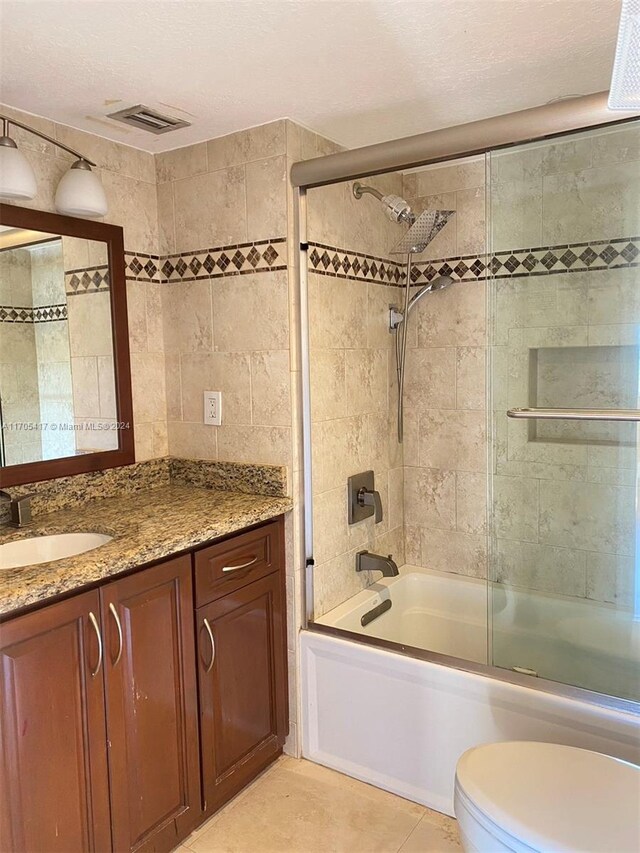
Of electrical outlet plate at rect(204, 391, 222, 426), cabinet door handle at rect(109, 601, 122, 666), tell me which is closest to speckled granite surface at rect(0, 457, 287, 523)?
electrical outlet plate at rect(204, 391, 222, 426)

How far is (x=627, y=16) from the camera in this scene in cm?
91

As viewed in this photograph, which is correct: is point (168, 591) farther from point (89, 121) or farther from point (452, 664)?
point (89, 121)

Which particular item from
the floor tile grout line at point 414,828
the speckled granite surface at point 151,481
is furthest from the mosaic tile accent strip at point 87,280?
the floor tile grout line at point 414,828

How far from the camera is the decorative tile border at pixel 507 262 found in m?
1.84

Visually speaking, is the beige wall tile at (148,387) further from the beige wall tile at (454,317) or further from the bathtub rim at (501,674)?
the beige wall tile at (454,317)

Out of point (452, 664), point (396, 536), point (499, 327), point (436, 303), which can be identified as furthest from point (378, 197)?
point (452, 664)

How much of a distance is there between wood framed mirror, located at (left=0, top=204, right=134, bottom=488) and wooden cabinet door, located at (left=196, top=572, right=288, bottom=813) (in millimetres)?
682

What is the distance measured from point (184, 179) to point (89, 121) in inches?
14.3

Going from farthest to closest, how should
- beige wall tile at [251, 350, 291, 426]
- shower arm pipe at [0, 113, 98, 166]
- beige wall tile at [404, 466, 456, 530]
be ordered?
1. beige wall tile at [404, 466, 456, 530]
2. beige wall tile at [251, 350, 291, 426]
3. shower arm pipe at [0, 113, 98, 166]

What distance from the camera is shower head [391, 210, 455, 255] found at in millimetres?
Answer: 2381

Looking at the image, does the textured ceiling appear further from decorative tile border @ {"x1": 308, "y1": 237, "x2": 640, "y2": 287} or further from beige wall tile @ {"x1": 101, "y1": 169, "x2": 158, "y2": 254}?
decorative tile border @ {"x1": 308, "y1": 237, "x2": 640, "y2": 287}

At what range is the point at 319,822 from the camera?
1.91m

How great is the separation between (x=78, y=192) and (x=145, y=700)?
1.49 meters

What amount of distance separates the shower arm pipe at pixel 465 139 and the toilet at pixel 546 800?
1.48 m
